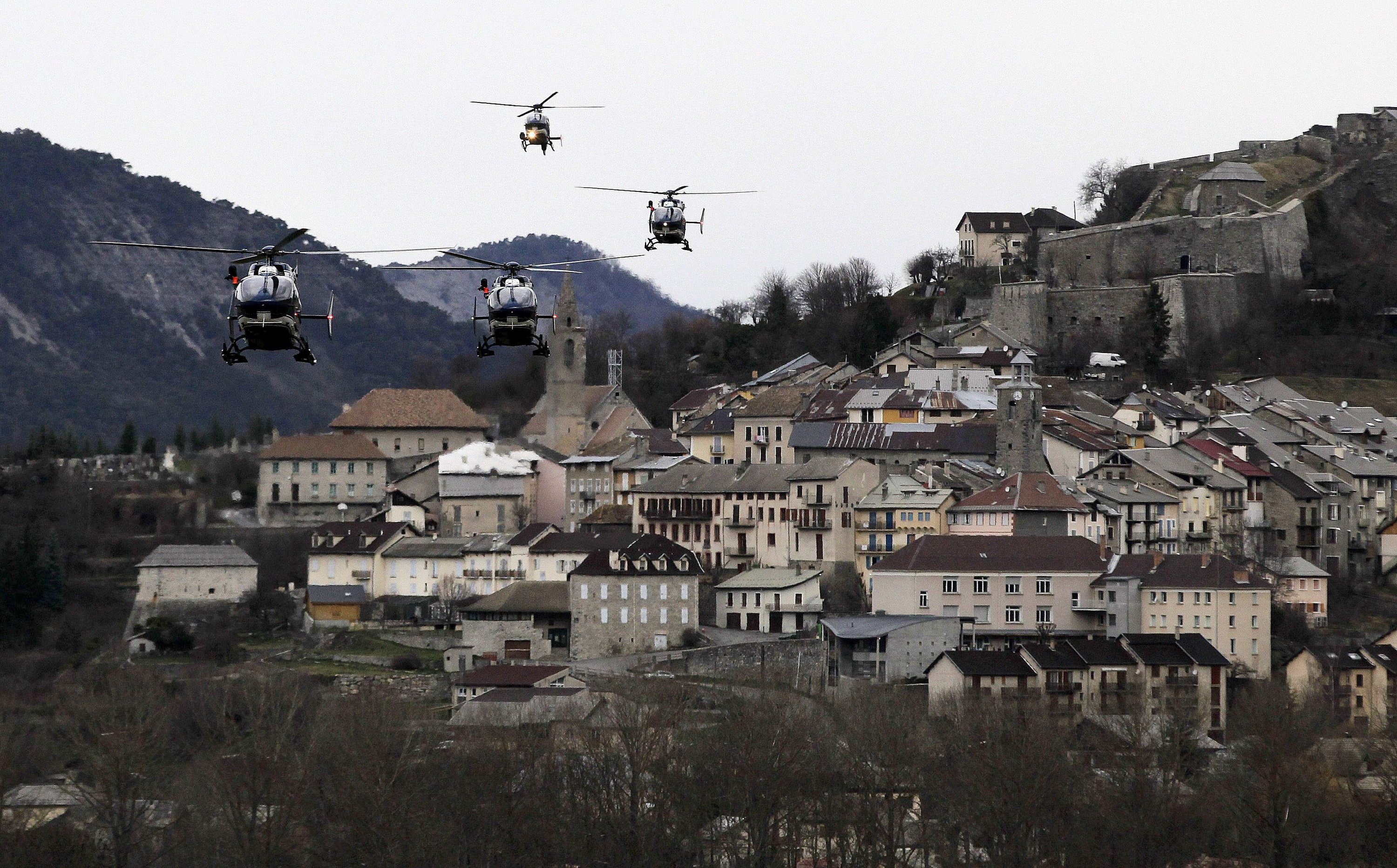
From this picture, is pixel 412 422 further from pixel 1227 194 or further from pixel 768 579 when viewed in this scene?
pixel 1227 194

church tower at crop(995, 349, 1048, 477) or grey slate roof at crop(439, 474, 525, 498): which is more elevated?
church tower at crop(995, 349, 1048, 477)

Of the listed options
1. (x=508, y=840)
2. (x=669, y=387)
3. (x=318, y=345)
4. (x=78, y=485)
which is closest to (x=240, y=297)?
(x=508, y=840)

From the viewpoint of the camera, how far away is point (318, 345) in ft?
435

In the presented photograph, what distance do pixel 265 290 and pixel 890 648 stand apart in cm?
3670

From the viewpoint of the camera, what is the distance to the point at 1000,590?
7469cm

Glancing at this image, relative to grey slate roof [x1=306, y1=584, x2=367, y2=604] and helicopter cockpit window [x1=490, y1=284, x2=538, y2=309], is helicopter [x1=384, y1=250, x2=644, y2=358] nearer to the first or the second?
helicopter cockpit window [x1=490, y1=284, x2=538, y2=309]

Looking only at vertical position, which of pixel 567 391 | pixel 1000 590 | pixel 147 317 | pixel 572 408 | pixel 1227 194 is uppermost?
pixel 1227 194

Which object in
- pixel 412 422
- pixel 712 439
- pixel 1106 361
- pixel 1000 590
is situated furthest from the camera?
pixel 1106 361

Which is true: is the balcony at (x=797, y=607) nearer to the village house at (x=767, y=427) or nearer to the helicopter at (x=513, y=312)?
the village house at (x=767, y=427)

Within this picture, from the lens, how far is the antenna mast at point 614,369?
359 feet

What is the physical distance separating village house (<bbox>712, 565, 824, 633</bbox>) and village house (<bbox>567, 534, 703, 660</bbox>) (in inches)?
57.2

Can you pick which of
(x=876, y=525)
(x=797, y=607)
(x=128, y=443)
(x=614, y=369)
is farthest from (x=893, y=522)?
(x=128, y=443)

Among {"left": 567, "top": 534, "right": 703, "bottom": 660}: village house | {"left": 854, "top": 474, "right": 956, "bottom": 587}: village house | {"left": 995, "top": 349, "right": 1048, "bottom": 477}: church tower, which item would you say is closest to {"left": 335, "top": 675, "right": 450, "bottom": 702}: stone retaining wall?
{"left": 567, "top": 534, "right": 703, "bottom": 660}: village house

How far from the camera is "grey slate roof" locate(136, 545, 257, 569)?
83688 millimetres
